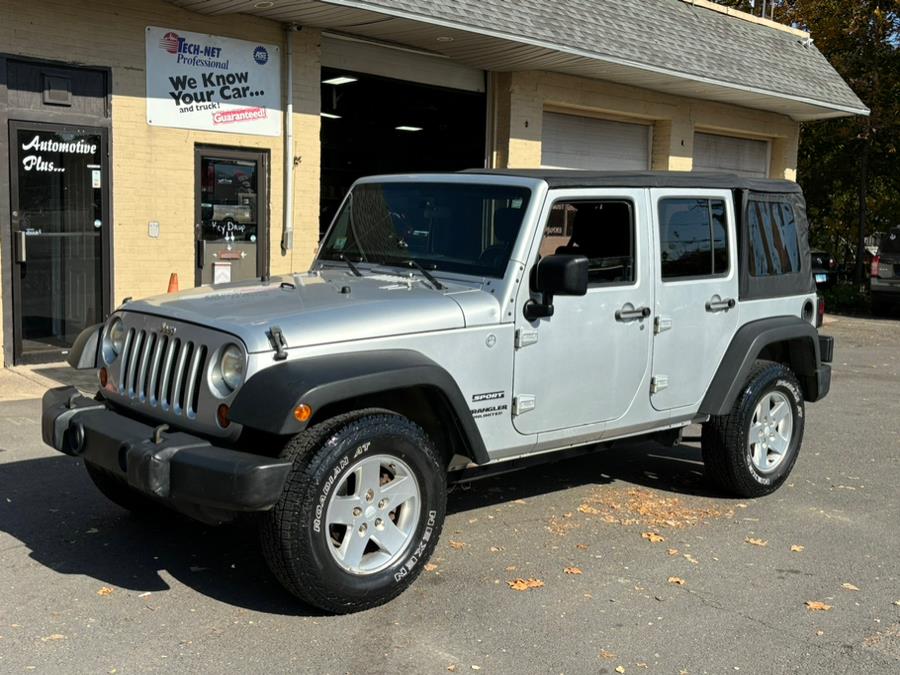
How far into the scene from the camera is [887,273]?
19.2 m

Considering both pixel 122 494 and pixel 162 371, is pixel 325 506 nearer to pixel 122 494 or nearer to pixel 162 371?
pixel 162 371

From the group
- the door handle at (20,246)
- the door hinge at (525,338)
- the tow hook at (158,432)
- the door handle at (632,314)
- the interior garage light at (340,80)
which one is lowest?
the tow hook at (158,432)

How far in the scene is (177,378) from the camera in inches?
171

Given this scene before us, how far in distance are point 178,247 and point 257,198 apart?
4.08 feet

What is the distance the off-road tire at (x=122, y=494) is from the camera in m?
5.20

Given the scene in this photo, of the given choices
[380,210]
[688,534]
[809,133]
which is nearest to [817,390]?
[688,534]

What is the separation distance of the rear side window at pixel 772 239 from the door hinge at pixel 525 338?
1.96m

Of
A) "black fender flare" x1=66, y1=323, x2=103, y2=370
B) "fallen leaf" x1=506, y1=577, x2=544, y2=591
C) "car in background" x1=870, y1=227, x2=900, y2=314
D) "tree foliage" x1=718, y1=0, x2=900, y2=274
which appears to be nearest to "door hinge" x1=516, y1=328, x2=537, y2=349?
"fallen leaf" x1=506, y1=577, x2=544, y2=591

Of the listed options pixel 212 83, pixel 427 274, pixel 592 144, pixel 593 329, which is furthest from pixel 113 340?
pixel 592 144

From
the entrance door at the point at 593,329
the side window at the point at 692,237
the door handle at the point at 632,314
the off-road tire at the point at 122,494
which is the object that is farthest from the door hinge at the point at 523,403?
the off-road tire at the point at 122,494

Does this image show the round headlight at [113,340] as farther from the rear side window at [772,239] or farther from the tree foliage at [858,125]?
the tree foliage at [858,125]

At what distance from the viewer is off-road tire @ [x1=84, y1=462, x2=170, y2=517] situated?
5.20 m

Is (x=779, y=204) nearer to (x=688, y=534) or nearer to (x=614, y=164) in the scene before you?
(x=688, y=534)

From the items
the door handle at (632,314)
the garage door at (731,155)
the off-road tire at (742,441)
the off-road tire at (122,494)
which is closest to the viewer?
the off-road tire at (122,494)
